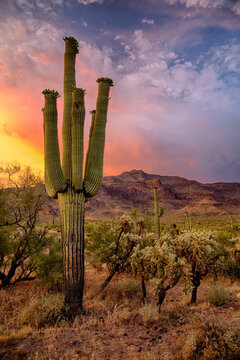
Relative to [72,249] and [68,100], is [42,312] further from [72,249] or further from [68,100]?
[68,100]

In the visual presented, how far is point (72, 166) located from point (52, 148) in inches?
35.1

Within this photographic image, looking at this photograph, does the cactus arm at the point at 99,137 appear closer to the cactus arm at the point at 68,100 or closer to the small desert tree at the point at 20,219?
the cactus arm at the point at 68,100

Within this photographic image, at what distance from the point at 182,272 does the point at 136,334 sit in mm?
2309

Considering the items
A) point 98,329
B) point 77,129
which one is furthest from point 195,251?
point 77,129

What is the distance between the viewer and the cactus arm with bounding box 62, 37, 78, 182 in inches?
283

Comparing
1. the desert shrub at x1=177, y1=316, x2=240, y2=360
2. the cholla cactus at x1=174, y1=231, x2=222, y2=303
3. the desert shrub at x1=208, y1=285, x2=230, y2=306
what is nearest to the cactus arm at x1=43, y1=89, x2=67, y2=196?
the cholla cactus at x1=174, y1=231, x2=222, y2=303

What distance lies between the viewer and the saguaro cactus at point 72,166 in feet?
21.2

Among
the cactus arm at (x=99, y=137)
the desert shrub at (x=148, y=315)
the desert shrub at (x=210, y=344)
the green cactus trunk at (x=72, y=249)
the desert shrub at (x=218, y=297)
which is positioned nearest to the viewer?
the desert shrub at (x=210, y=344)

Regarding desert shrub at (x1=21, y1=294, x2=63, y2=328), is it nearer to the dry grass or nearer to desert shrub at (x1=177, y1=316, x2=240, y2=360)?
the dry grass

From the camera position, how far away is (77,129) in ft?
23.4

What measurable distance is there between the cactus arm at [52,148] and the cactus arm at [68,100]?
32 cm

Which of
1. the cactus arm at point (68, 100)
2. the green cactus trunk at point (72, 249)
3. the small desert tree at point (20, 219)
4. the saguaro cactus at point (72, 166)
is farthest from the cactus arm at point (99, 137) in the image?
the small desert tree at point (20, 219)

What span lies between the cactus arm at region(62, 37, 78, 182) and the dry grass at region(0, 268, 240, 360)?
163 inches

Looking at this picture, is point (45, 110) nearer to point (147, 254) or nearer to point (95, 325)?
point (147, 254)
